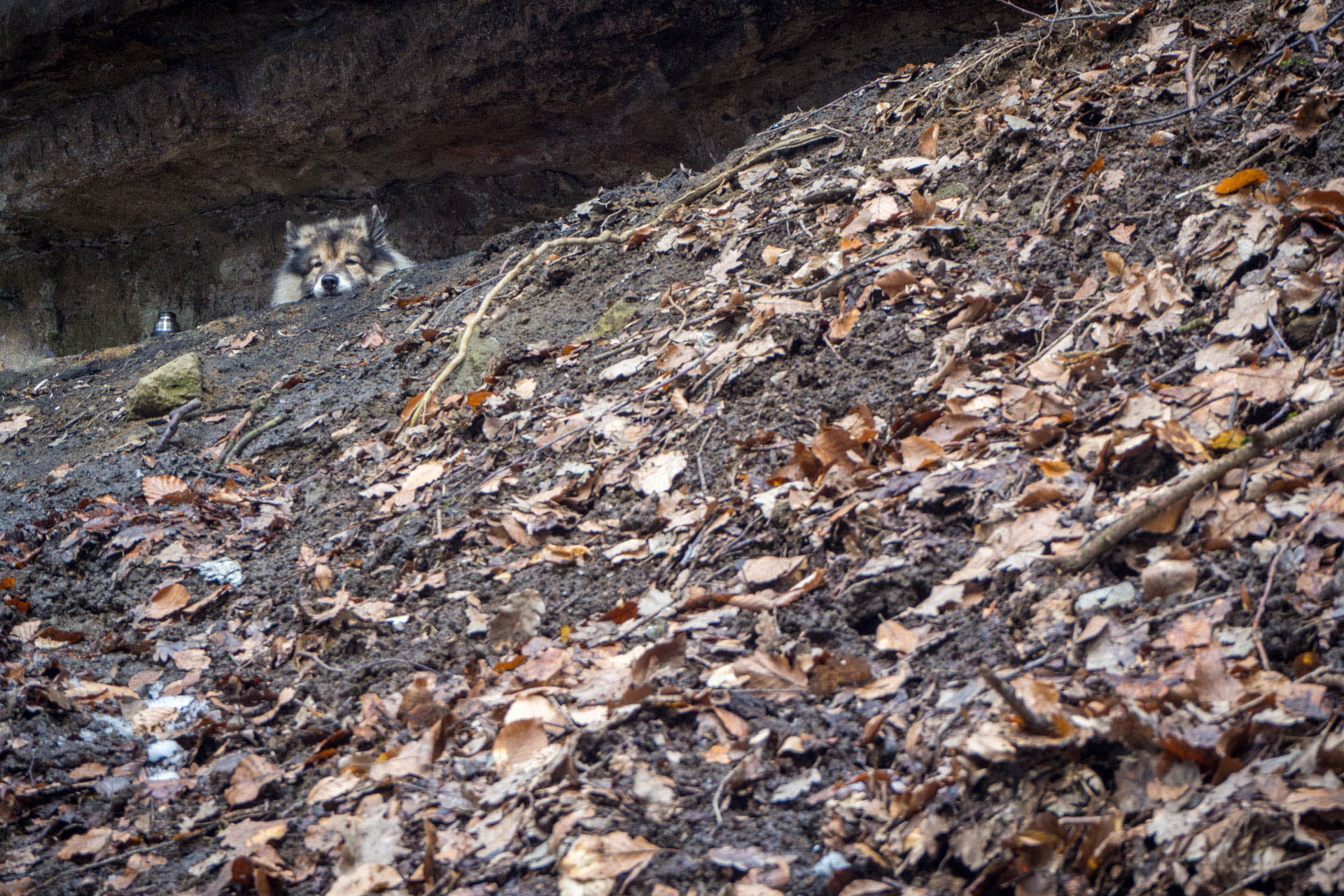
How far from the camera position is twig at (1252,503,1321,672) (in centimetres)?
Result: 182

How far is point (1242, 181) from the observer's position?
3209 mm

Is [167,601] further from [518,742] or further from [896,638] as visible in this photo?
[896,638]

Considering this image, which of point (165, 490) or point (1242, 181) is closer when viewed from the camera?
point (1242, 181)

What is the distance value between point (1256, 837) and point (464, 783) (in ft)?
5.80

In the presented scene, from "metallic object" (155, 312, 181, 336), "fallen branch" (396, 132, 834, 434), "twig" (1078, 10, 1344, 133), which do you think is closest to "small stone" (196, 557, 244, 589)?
"fallen branch" (396, 132, 834, 434)

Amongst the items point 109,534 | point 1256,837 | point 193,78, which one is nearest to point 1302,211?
point 1256,837

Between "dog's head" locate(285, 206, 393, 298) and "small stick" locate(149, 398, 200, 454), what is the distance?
3099 mm

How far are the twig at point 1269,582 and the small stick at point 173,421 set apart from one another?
597cm

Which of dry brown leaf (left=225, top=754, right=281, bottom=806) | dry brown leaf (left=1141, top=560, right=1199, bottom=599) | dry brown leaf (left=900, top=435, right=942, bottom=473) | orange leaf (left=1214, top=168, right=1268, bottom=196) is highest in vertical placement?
orange leaf (left=1214, top=168, right=1268, bottom=196)

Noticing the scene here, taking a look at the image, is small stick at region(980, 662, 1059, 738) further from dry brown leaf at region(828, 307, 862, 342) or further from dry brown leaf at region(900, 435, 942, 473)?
dry brown leaf at region(828, 307, 862, 342)

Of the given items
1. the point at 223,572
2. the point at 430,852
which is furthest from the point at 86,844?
the point at 223,572

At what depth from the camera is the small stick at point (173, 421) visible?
5711 mm

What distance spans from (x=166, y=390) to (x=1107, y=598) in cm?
631

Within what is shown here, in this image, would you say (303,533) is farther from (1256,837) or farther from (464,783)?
(1256,837)
